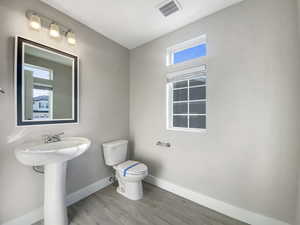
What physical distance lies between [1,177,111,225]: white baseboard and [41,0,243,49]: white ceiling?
227cm

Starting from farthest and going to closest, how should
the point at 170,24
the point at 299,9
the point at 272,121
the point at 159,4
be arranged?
the point at 170,24 < the point at 159,4 < the point at 272,121 < the point at 299,9

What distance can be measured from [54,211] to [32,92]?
1205 millimetres

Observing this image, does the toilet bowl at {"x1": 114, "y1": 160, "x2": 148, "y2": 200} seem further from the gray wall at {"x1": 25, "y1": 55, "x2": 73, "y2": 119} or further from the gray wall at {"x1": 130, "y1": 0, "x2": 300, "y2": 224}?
the gray wall at {"x1": 25, "y1": 55, "x2": 73, "y2": 119}

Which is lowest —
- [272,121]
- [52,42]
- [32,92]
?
[272,121]

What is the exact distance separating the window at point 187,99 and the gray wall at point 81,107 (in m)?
0.88

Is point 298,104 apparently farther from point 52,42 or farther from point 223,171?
point 52,42

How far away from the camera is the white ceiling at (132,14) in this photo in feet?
4.75

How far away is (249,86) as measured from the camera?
1350mm

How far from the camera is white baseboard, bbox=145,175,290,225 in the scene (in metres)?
1.29

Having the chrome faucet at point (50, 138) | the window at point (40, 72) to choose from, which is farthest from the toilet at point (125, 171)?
the window at point (40, 72)

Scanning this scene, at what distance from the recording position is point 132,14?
162 centimetres

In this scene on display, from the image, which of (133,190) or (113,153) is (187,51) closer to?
(113,153)

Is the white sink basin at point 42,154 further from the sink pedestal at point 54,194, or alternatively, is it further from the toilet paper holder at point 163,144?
the toilet paper holder at point 163,144

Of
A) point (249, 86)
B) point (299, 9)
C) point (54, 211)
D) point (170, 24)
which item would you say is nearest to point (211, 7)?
point (170, 24)
